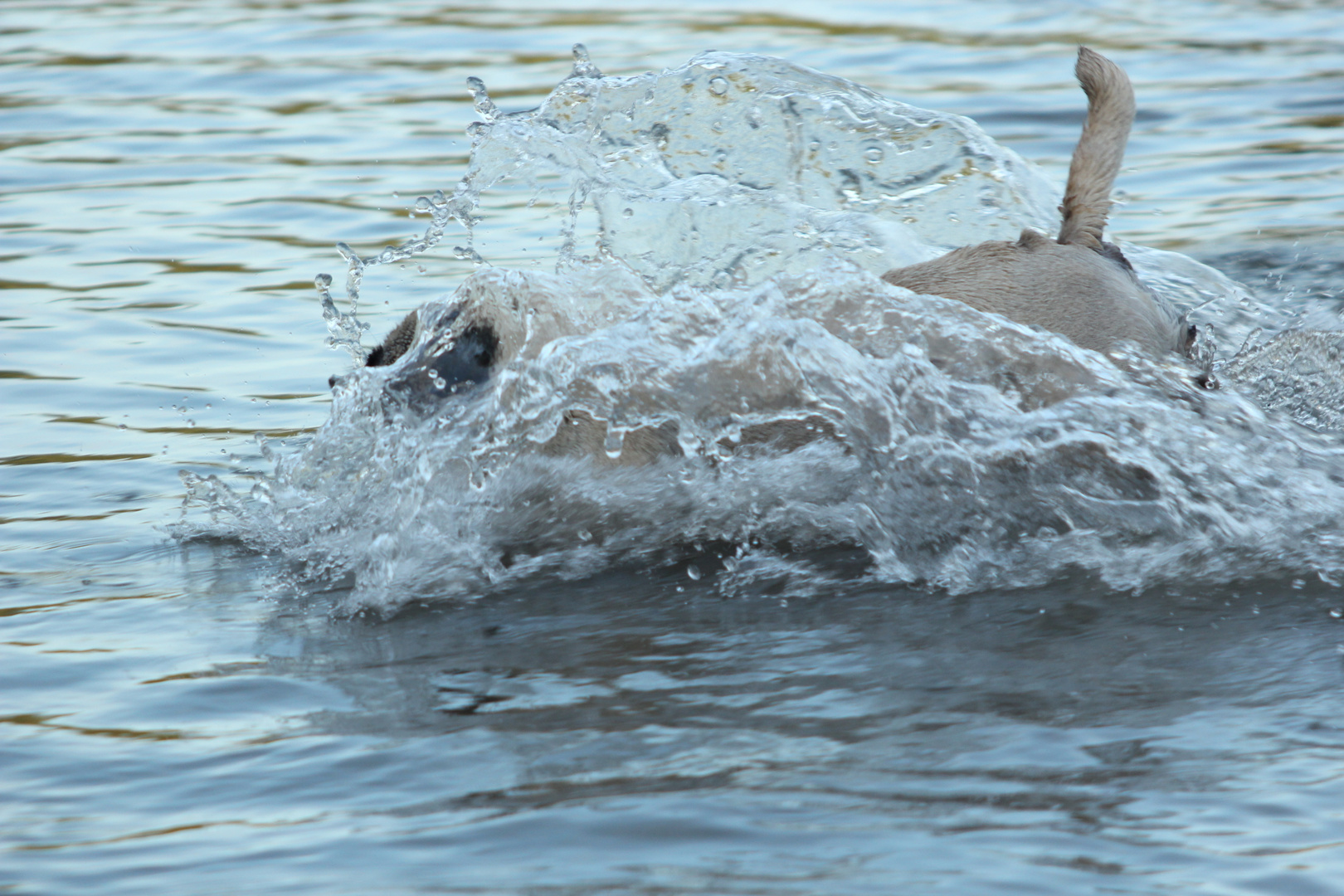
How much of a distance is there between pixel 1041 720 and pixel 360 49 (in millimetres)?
11194

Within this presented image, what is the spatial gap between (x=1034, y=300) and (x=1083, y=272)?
23 cm

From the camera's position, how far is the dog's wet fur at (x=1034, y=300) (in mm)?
4512

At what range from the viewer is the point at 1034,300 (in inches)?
191

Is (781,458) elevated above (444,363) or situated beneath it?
situated beneath

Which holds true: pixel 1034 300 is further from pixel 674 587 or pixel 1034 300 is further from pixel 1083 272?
pixel 674 587

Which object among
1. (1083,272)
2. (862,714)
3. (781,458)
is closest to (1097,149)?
(1083,272)

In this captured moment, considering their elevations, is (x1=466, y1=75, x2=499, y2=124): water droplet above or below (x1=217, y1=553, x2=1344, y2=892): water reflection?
Result: above

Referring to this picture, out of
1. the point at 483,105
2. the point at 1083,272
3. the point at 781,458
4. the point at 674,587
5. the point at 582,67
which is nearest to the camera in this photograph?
the point at 674,587

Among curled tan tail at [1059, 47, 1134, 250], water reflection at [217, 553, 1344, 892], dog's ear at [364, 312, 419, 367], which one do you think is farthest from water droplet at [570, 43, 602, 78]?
water reflection at [217, 553, 1344, 892]

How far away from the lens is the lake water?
2.87m

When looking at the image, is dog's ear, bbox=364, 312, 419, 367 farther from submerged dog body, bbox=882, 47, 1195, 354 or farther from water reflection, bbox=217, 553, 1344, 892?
submerged dog body, bbox=882, 47, 1195, 354

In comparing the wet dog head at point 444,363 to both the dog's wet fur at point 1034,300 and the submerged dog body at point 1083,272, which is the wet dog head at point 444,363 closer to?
the dog's wet fur at point 1034,300

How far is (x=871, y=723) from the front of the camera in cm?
331

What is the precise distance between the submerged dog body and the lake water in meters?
0.20
